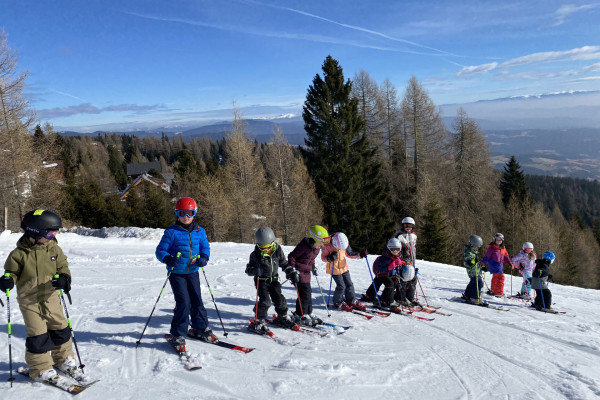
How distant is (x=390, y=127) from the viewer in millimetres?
38406

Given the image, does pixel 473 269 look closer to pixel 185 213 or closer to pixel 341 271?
pixel 341 271

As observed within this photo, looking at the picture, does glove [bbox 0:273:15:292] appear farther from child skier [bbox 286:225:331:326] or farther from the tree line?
the tree line

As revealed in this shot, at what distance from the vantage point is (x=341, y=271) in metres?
7.53

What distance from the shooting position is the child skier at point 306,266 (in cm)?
650

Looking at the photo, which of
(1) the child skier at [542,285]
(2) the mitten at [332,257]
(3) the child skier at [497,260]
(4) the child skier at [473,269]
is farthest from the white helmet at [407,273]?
(1) the child skier at [542,285]

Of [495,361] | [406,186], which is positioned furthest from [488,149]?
[495,361]

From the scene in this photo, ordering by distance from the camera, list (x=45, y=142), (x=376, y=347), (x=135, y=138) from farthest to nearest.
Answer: (x=135, y=138)
(x=45, y=142)
(x=376, y=347)

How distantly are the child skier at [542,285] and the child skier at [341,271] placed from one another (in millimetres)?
4678

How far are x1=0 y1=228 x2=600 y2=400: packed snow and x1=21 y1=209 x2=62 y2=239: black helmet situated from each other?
1766mm

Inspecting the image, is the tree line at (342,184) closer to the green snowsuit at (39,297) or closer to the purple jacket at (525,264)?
the purple jacket at (525,264)

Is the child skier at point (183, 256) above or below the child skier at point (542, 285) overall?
above

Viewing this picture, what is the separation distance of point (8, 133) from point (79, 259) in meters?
13.6

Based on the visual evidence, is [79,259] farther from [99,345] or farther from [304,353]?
[304,353]

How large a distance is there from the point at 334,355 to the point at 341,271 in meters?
2.34
